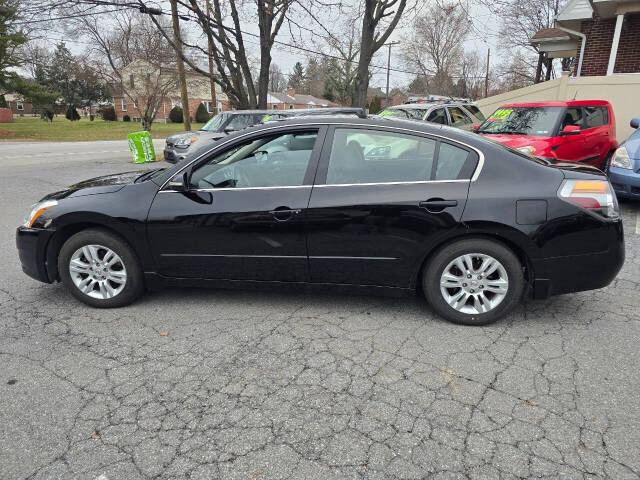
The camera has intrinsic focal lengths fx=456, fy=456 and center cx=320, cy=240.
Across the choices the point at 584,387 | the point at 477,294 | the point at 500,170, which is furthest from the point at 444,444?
the point at 500,170

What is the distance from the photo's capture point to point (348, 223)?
3404mm

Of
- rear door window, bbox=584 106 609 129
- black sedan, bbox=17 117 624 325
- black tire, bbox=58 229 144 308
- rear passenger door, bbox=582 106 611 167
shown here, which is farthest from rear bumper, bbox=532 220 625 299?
rear door window, bbox=584 106 609 129

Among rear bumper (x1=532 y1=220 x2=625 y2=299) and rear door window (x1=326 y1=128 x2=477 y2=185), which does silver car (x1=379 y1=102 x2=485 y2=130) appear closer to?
rear door window (x1=326 y1=128 x2=477 y2=185)

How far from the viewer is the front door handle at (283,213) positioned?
3.45m

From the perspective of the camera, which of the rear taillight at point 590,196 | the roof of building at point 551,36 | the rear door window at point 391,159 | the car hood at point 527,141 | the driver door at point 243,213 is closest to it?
the rear taillight at point 590,196

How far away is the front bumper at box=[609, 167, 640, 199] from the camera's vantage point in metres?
6.72

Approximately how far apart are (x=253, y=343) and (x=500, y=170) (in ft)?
7.16

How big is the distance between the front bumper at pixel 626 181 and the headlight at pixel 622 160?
0.06 m

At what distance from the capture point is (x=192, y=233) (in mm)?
3600

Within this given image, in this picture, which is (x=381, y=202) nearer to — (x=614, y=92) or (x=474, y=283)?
(x=474, y=283)

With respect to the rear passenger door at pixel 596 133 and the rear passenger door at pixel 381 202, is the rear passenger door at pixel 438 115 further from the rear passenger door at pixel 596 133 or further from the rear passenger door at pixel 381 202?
the rear passenger door at pixel 381 202

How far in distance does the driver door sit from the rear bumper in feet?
5.74

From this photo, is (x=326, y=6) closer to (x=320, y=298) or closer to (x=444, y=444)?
(x=320, y=298)

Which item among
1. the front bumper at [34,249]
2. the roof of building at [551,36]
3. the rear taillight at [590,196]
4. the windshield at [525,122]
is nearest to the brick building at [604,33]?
the roof of building at [551,36]
